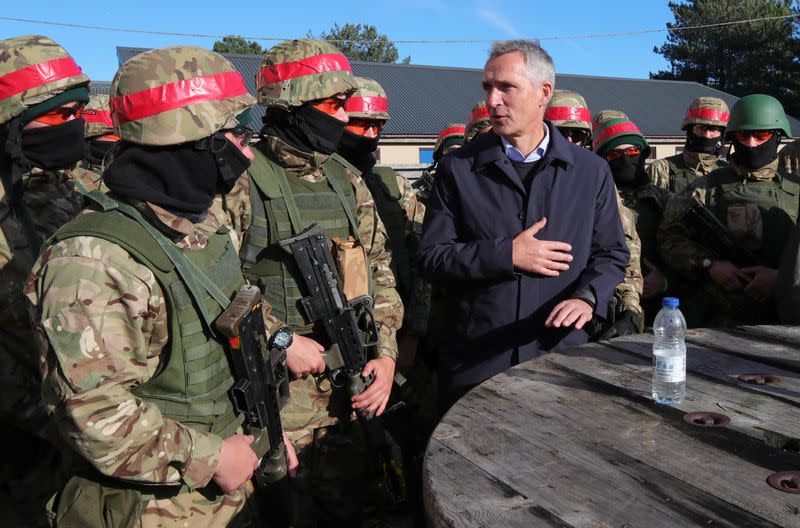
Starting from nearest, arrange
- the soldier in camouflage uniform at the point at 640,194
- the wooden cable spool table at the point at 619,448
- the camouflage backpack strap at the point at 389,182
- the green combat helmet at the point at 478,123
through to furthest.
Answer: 1. the wooden cable spool table at the point at 619,448
2. the camouflage backpack strap at the point at 389,182
3. the soldier in camouflage uniform at the point at 640,194
4. the green combat helmet at the point at 478,123

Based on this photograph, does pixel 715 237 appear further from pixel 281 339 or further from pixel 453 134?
pixel 281 339

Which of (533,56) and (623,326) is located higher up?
(533,56)

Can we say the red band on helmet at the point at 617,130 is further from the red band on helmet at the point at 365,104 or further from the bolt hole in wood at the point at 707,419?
the bolt hole in wood at the point at 707,419

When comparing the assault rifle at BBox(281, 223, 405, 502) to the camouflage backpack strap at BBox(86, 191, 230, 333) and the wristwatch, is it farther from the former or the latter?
the camouflage backpack strap at BBox(86, 191, 230, 333)

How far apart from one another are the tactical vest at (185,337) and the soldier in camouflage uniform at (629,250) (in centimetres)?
187

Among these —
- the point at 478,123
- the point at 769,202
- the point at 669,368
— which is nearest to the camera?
the point at 669,368

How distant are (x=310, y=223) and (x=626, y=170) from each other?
107 inches

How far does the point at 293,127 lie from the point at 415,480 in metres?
2.11

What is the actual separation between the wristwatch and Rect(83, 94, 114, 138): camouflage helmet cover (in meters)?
3.82

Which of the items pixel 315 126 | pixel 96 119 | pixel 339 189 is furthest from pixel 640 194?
pixel 96 119

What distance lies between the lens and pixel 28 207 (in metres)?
3.00

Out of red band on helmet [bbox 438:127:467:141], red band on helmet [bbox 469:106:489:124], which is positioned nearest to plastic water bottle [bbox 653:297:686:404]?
red band on helmet [bbox 469:106:489:124]

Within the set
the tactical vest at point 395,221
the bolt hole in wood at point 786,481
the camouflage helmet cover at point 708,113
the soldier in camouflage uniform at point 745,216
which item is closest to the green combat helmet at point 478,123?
the tactical vest at point 395,221

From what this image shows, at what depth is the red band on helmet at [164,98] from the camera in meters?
1.97
